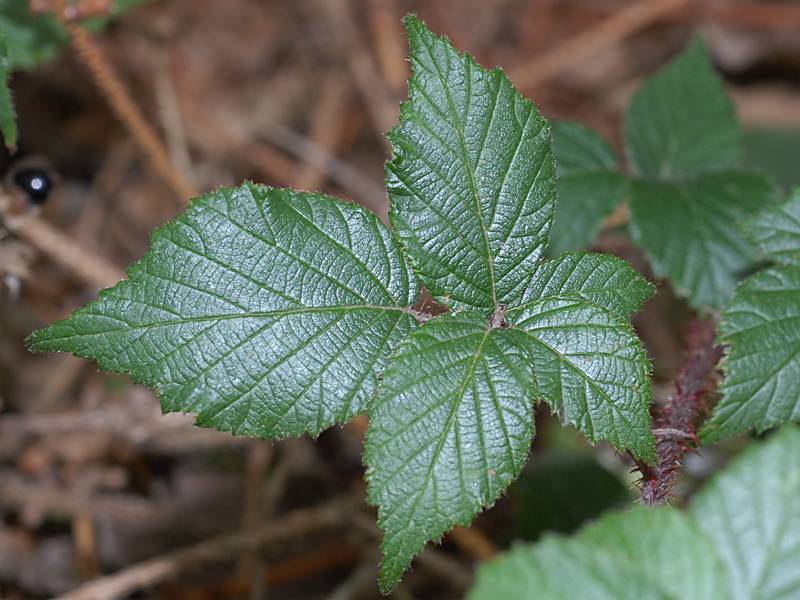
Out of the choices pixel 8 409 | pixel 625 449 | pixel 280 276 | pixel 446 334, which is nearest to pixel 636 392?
pixel 625 449

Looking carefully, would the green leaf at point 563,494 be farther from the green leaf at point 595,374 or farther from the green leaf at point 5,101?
the green leaf at point 5,101

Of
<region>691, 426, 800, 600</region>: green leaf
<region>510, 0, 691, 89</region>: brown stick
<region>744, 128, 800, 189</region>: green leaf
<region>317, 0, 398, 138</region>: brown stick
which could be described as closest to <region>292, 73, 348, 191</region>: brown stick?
<region>317, 0, 398, 138</region>: brown stick

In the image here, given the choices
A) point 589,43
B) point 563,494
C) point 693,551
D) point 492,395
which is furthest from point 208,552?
point 589,43

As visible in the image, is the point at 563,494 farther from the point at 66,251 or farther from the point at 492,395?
the point at 66,251

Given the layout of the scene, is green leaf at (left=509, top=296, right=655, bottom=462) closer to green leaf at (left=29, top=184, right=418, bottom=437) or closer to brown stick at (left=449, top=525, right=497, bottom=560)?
green leaf at (left=29, top=184, right=418, bottom=437)

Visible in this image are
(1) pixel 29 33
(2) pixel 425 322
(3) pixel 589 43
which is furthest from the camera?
(3) pixel 589 43

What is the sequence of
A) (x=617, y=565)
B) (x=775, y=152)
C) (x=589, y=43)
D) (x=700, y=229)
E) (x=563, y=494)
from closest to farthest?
(x=617, y=565) → (x=700, y=229) → (x=563, y=494) → (x=775, y=152) → (x=589, y=43)

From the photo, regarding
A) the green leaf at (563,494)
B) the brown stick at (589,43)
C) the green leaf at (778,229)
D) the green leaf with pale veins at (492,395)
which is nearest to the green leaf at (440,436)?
the green leaf with pale veins at (492,395)

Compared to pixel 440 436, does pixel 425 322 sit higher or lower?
higher
